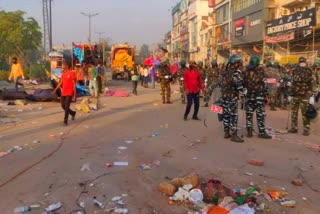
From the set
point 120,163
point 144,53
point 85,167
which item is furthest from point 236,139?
point 144,53

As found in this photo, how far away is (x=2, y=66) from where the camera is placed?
5462cm

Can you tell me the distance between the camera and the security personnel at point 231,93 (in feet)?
30.8

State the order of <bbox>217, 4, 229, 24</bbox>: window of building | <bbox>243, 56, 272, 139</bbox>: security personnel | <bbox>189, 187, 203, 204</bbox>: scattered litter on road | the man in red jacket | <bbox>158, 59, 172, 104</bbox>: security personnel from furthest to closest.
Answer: <bbox>217, 4, 229, 24</bbox>: window of building, <bbox>158, 59, 172, 104</bbox>: security personnel, the man in red jacket, <bbox>243, 56, 272, 139</bbox>: security personnel, <bbox>189, 187, 203, 204</bbox>: scattered litter on road

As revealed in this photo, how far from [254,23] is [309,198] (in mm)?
41408

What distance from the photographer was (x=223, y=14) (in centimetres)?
6222

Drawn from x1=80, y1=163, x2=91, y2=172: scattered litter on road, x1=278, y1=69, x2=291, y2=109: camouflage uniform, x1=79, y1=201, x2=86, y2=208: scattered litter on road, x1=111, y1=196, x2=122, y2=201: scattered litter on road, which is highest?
x1=278, y1=69, x2=291, y2=109: camouflage uniform

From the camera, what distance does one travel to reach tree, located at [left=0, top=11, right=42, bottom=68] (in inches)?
1962

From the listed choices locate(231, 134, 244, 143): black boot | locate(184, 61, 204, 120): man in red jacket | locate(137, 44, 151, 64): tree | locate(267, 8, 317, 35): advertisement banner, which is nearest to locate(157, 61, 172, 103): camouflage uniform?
locate(184, 61, 204, 120): man in red jacket

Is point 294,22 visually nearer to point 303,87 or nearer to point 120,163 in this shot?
point 303,87

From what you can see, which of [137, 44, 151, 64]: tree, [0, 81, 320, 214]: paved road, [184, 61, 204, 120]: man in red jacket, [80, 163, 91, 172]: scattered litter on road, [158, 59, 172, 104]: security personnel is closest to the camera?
[0, 81, 320, 214]: paved road

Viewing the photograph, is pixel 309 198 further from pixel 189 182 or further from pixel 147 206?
pixel 147 206

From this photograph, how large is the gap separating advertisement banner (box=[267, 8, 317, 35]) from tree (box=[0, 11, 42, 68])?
94.9ft

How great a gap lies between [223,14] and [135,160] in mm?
57146

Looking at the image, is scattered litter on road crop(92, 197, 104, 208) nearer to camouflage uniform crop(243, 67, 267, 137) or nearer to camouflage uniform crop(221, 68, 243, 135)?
camouflage uniform crop(221, 68, 243, 135)
